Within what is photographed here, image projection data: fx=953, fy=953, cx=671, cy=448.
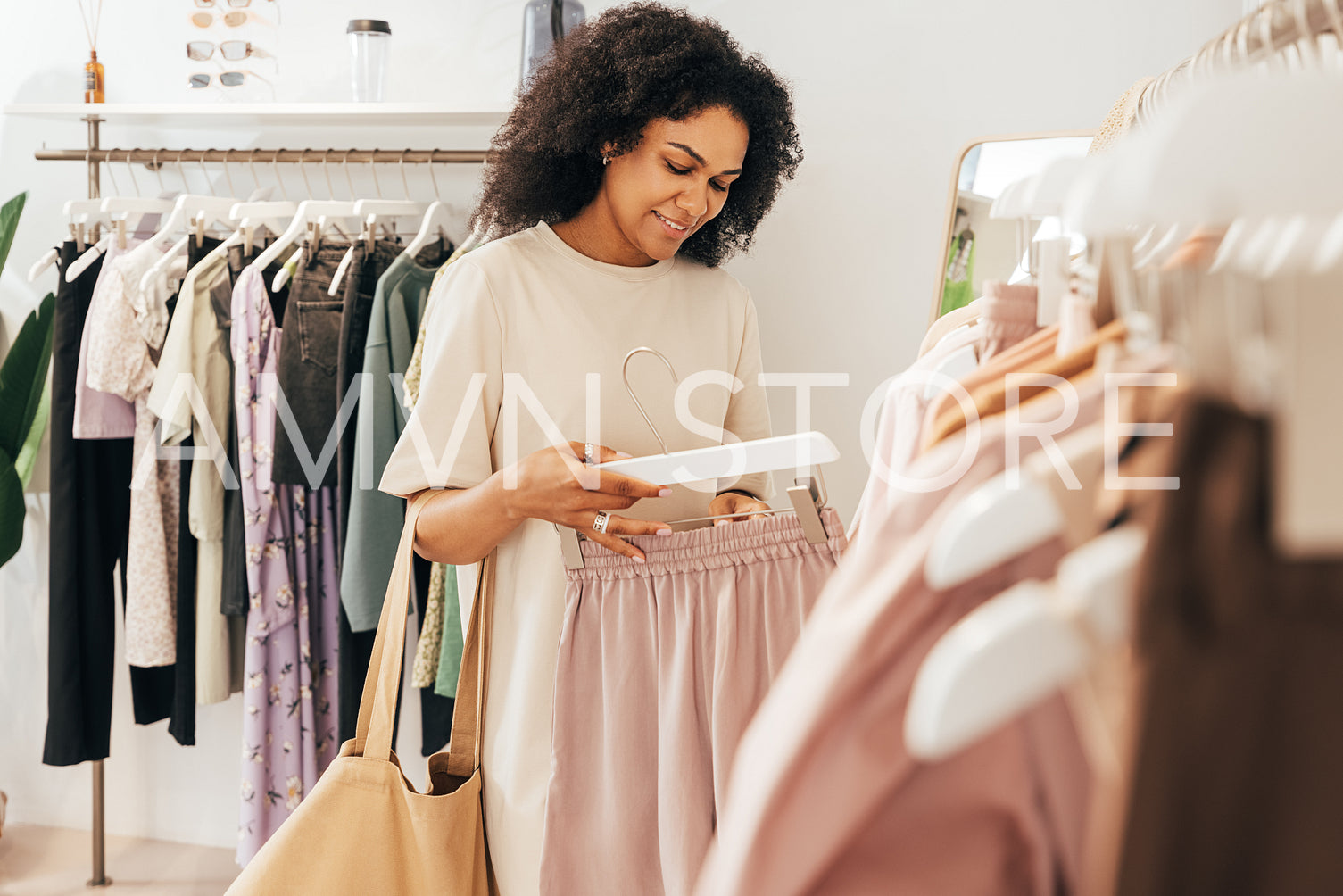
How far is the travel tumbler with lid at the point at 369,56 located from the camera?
77.4 inches

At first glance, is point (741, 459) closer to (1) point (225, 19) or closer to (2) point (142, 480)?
(2) point (142, 480)

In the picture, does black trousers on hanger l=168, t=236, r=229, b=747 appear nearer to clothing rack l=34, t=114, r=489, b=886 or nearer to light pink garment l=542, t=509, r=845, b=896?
clothing rack l=34, t=114, r=489, b=886

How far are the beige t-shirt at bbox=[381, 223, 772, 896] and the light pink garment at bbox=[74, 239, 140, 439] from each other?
102 centimetres

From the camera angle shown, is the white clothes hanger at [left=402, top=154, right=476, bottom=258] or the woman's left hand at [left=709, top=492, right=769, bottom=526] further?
the white clothes hanger at [left=402, top=154, right=476, bottom=258]

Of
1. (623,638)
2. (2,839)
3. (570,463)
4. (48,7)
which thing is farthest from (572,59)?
(2,839)

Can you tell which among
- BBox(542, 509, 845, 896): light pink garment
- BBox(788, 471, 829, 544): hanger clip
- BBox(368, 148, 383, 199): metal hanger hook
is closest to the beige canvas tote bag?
BBox(542, 509, 845, 896): light pink garment

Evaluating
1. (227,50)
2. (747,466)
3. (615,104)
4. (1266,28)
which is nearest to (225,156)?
(227,50)

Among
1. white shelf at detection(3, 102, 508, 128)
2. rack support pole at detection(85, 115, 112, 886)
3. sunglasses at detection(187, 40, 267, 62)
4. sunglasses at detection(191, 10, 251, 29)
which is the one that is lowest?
rack support pole at detection(85, 115, 112, 886)

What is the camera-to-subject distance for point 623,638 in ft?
3.32

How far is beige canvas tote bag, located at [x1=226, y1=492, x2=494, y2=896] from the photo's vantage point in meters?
1.02

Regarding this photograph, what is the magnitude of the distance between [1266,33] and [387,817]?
111 cm

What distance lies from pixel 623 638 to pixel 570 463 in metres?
0.20

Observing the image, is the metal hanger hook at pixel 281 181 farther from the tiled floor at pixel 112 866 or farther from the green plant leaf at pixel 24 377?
the tiled floor at pixel 112 866

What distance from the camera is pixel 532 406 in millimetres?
1249
